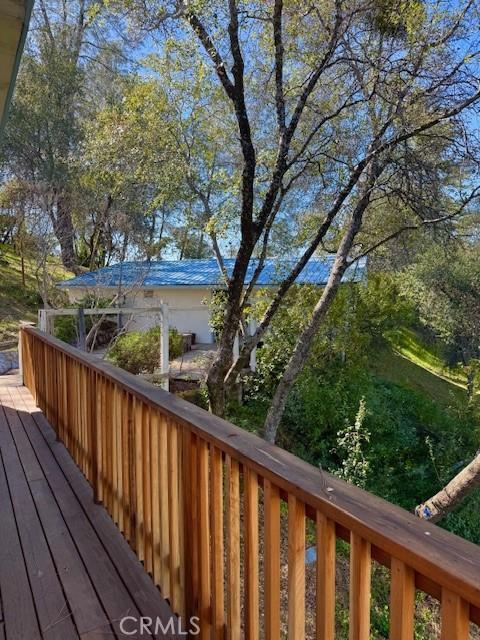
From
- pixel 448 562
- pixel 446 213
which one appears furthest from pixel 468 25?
pixel 448 562

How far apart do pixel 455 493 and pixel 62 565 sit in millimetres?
4511

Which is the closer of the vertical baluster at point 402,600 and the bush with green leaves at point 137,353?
the vertical baluster at point 402,600

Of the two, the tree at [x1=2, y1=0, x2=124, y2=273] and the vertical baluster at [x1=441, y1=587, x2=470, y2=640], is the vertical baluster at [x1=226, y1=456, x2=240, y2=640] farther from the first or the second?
the tree at [x1=2, y1=0, x2=124, y2=273]

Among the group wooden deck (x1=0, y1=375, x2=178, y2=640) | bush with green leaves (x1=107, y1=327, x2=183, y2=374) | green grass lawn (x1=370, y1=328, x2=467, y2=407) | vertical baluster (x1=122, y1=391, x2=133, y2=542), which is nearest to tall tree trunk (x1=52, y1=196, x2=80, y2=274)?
bush with green leaves (x1=107, y1=327, x2=183, y2=374)

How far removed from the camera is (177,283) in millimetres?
12141

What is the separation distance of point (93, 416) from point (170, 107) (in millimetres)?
5355

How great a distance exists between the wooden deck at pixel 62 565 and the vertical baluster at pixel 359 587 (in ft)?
3.77

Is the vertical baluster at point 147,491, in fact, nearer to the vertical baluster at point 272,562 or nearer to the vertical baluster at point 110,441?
the vertical baluster at point 110,441

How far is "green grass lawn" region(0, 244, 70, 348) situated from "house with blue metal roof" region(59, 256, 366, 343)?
144 centimetres

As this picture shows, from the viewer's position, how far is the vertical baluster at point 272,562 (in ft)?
3.84

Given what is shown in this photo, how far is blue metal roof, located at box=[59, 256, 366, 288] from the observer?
9.10 metres

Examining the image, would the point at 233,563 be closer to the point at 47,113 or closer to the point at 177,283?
the point at 177,283

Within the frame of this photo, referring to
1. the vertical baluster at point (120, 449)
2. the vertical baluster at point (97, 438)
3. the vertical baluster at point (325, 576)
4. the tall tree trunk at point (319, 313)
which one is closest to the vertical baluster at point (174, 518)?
the vertical baluster at point (120, 449)

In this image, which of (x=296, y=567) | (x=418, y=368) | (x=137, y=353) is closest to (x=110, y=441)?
(x=296, y=567)
